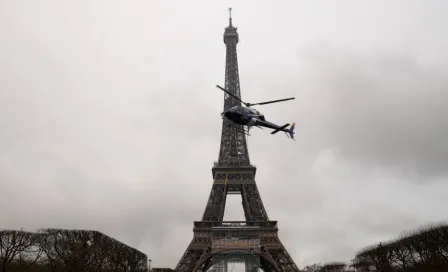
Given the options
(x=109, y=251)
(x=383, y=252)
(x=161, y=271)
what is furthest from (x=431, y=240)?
(x=161, y=271)

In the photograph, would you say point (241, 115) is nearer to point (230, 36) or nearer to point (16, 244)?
point (16, 244)

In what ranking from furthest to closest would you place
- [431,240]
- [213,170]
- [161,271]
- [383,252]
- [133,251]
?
[161,271] → [213,170] → [133,251] → [383,252] → [431,240]

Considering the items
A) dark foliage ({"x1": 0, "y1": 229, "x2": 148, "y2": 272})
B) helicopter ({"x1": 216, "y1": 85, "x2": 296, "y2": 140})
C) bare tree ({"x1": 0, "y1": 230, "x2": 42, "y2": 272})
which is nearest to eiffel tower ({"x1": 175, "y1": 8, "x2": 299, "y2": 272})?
dark foliage ({"x1": 0, "y1": 229, "x2": 148, "y2": 272})

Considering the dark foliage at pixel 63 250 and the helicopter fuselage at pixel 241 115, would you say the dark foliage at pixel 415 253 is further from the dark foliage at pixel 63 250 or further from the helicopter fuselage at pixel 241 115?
the dark foliage at pixel 63 250

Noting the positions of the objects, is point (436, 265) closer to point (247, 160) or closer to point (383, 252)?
point (383, 252)

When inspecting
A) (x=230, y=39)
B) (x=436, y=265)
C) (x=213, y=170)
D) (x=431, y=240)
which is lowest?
(x=436, y=265)

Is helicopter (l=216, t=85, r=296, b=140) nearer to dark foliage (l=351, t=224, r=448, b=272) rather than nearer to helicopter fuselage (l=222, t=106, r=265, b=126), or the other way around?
helicopter fuselage (l=222, t=106, r=265, b=126)

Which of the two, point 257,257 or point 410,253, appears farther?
point 257,257
